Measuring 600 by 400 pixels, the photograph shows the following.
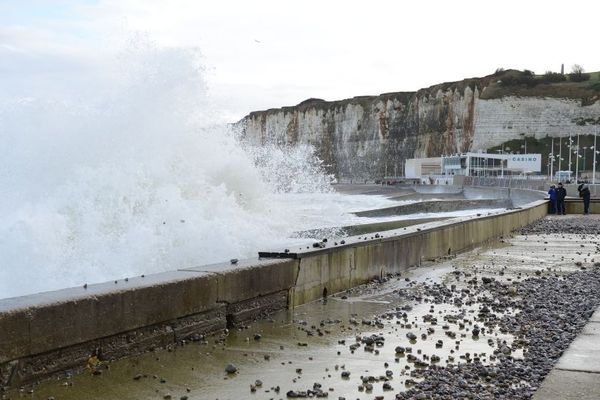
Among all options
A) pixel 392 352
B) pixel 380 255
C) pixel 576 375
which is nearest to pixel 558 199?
→ pixel 380 255

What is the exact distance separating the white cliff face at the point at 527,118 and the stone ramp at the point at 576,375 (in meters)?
105

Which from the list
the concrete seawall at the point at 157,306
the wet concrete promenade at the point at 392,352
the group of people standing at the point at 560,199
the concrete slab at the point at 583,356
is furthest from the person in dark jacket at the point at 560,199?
the concrete slab at the point at 583,356

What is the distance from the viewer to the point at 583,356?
4.57 meters

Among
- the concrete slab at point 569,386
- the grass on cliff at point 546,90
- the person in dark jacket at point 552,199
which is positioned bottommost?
the person in dark jacket at point 552,199

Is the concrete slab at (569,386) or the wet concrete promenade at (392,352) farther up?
the concrete slab at (569,386)

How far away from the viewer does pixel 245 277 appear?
262 inches

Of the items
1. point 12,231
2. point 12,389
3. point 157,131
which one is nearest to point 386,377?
point 12,389

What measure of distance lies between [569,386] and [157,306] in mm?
3180

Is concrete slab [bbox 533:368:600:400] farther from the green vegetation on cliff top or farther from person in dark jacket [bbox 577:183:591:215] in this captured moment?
the green vegetation on cliff top

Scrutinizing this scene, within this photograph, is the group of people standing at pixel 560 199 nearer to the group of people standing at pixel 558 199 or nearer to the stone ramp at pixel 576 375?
the group of people standing at pixel 558 199

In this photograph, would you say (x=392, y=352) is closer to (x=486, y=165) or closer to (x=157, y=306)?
(x=157, y=306)

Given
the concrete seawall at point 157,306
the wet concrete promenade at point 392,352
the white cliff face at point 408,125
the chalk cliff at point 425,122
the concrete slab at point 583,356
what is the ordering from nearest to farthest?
the concrete slab at point 583,356 < the concrete seawall at point 157,306 < the wet concrete promenade at point 392,352 < the chalk cliff at point 425,122 < the white cliff face at point 408,125

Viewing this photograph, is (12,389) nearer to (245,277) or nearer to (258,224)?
(245,277)

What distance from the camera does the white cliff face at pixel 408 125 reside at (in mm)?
105125
